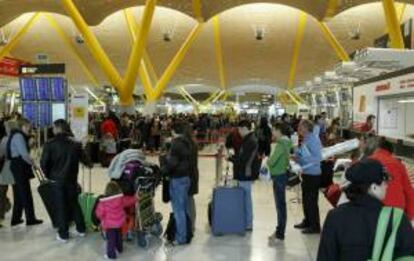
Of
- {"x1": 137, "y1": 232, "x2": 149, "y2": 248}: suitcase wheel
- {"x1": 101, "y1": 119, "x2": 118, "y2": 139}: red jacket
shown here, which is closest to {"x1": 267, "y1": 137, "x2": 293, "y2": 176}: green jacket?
{"x1": 137, "y1": 232, "x2": 149, "y2": 248}: suitcase wheel

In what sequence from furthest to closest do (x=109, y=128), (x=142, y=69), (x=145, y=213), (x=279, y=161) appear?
(x=142, y=69) → (x=109, y=128) → (x=279, y=161) → (x=145, y=213)

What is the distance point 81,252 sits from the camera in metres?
6.53

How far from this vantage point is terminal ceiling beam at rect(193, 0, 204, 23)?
32.3 m

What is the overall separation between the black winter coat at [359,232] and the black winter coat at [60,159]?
5.03 m

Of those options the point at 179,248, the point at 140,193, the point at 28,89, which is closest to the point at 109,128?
the point at 28,89

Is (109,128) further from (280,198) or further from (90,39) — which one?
(90,39)

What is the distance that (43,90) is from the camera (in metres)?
12.4

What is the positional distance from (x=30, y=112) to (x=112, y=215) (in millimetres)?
6883

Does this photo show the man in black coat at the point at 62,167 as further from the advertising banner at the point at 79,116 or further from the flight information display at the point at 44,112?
the advertising banner at the point at 79,116

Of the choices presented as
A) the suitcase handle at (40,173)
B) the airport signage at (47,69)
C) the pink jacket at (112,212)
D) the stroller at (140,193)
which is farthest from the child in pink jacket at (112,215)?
the airport signage at (47,69)

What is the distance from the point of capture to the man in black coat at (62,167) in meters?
6.91

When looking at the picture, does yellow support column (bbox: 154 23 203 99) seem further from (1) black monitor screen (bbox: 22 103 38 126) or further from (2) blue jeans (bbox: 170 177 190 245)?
(2) blue jeans (bbox: 170 177 190 245)

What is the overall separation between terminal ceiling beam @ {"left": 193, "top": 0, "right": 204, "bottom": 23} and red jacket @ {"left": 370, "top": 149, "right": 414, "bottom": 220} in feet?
94.8

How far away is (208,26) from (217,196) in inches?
1420
